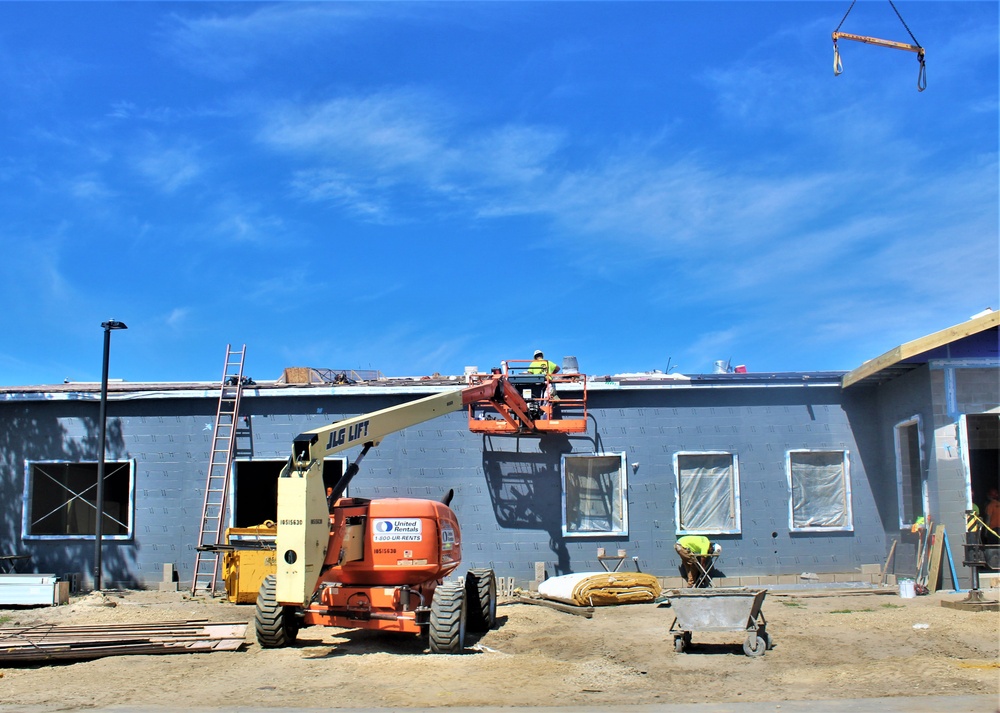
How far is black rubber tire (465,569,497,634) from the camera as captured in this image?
13.5 meters

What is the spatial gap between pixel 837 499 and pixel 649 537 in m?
3.97

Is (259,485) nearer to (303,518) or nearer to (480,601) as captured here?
(480,601)

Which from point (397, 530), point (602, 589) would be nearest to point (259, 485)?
point (602, 589)

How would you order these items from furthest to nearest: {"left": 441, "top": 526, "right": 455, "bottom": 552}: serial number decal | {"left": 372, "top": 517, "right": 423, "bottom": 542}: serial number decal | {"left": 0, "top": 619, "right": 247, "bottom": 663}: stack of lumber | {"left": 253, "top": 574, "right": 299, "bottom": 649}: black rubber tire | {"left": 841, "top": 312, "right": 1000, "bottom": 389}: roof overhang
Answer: {"left": 841, "top": 312, "right": 1000, "bottom": 389}: roof overhang < {"left": 441, "top": 526, "right": 455, "bottom": 552}: serial number decal < {"left": 372, "top": 517, "right": 423, "bottom": 542}: serial number decal < {"left": 253, "top": 574, "right": 299, "bottom": 649}: black rubber tire < {"left": 0, "top": 619, "right": 247, "bottom": 663}: stack of lumber

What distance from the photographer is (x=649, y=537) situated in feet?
62.2

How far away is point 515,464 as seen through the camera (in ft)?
62.7

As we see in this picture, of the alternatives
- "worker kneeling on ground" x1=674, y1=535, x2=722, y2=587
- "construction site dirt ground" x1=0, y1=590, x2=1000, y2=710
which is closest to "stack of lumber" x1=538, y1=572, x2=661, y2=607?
"worker kneeling on ground" x1=674, y1=535, x2=722, y2=587

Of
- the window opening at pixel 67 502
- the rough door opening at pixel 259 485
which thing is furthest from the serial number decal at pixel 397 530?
the window opening at pixel 67 502

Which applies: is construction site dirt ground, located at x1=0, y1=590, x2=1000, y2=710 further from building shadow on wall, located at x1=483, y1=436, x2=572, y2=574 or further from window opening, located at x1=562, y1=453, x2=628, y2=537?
window opening, located at x1=562, y1=453, x2=628, y2=537

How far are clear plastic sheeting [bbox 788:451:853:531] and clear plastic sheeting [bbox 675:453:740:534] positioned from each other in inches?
46.7

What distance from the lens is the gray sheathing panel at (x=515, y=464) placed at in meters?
18.9

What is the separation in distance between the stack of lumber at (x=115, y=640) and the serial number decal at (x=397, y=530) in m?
2.28

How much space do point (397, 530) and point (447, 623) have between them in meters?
1.43

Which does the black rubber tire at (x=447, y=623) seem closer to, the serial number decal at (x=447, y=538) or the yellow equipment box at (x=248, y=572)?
the serial number decal at (x=447, y=538)
